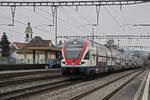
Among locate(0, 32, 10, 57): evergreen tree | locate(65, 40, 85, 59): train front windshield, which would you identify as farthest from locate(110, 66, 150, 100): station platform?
locate(0, 32, 10, 57): evergreen tree

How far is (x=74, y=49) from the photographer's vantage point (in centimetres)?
2019

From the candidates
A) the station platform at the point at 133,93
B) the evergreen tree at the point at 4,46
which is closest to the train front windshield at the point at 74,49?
the station platform at the point at 133,93

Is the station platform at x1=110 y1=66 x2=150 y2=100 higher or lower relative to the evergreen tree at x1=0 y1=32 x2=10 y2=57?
lower

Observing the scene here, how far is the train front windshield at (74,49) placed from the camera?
19938 millimetres

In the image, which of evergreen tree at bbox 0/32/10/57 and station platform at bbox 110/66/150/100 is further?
evergreen tree at bbox 0/32/10/57

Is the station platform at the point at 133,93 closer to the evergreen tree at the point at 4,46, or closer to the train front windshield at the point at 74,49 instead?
the train front windshield at the point at 74,49

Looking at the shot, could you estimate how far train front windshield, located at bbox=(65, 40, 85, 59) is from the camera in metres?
19.9

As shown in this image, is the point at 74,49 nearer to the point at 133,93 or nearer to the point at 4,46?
the point at 133,93

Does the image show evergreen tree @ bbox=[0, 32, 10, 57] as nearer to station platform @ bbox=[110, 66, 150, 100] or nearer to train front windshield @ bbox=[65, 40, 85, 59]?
train front windshield @ bbox=[65, 40, 85, 59]

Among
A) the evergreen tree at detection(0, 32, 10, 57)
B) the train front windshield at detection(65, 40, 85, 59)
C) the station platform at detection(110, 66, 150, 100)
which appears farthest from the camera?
the evergreen tree at detection(0, 32, 10, 57)

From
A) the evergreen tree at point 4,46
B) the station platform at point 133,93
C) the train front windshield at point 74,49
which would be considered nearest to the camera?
the station platform at point 133,93

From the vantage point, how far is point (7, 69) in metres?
31.9

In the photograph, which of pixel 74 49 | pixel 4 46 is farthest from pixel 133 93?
pixel 4 46

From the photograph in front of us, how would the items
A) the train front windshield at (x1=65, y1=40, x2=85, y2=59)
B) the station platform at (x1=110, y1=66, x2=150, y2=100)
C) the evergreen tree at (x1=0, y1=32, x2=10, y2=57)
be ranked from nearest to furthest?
the station platform at (x1=110, y1=66, x2=150, y2=100) < the train front windshield at (x1=65, y1=40, x2=85, y2=59) < the evergreen tree at (x1=0, y1=32, x2=10, y2=57)
